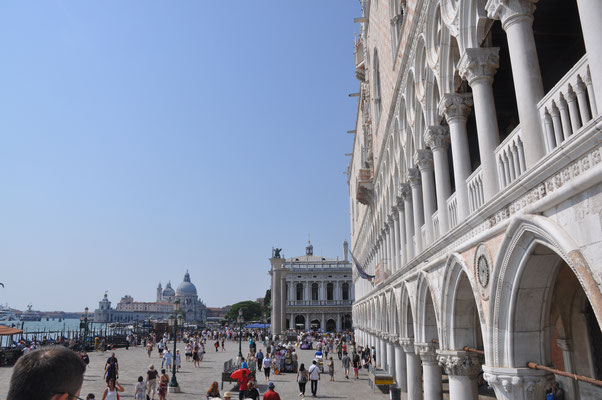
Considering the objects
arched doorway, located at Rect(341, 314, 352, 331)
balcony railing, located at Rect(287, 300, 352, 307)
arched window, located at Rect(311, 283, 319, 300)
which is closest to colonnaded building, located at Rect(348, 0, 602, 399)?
balcony railing, located at Rect(287, 300, 352, 307)

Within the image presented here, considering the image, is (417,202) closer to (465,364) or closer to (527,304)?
(465,364)

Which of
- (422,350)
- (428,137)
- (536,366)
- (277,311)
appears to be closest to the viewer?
(536,366)

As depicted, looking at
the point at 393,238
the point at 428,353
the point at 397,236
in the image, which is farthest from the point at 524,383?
the point at 393,238

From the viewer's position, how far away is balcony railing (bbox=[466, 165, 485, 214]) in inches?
301

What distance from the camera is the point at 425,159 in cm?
1134

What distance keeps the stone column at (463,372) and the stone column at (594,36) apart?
19.0 feet

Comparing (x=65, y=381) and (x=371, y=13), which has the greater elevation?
(x=371, y=13)

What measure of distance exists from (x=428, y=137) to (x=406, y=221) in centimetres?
486

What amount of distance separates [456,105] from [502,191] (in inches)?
117

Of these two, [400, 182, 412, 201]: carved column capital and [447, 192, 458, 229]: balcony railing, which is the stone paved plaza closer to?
[400, 182, 412, 201]: carved column capital

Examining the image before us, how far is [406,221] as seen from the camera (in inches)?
571

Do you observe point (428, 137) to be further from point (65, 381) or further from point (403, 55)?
point (65, 381)

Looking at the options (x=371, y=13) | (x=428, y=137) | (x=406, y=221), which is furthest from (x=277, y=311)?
(x=428, y=137)

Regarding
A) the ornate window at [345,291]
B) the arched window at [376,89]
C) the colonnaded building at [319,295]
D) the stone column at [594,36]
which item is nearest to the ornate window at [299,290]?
the colonnaded building at [319,295]
